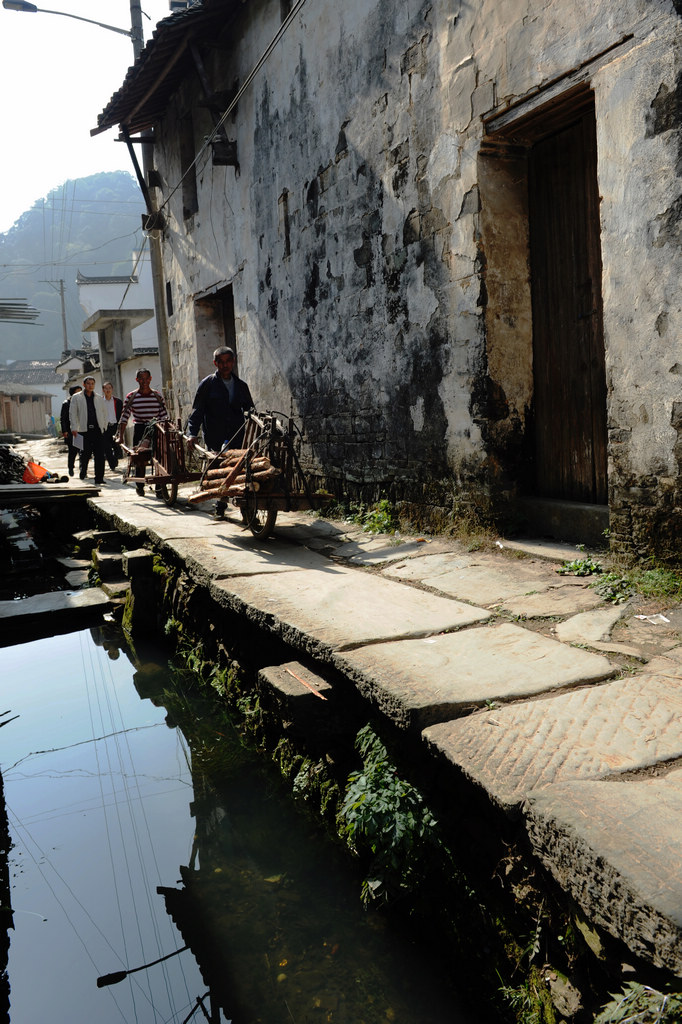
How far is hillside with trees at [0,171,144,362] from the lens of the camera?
57969mm

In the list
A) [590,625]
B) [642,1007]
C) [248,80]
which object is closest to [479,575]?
[590,625]

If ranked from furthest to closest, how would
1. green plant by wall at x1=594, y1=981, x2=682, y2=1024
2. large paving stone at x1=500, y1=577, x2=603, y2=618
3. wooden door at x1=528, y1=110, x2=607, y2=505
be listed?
wooden door at x1=528, y1=110, x2=607, y2=505
large paving stone at x1=500, y1=577, x2=603, y2=618
green plant by wall at x1=594, y1=981, x2=682, y2=1024

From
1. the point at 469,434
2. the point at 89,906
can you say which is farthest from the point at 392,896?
the point at 469,434

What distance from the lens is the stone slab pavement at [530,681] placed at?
155 centimetres

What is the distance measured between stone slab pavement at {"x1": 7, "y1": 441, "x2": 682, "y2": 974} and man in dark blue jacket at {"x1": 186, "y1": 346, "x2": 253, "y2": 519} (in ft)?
6.73

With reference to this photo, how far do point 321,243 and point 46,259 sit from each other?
70985mm

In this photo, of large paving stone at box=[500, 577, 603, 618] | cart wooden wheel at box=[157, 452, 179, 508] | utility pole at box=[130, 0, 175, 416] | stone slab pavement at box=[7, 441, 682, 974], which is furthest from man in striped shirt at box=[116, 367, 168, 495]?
large paving stone at box=[500, 577, 603, 618]

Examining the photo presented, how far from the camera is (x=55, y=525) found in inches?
377

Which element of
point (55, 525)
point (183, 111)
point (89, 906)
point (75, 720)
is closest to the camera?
point (89, 906)

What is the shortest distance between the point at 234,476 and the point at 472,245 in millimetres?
2181

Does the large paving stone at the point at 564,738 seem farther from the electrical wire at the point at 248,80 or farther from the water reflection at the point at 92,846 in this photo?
the electrical wire at the point at 248,80

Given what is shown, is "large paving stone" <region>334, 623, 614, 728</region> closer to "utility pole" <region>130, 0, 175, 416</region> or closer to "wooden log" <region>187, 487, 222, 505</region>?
"wooden log" <region>187, 487, 222, 505</region>

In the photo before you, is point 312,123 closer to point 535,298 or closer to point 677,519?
point 535,298

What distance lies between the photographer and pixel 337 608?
138 inches
